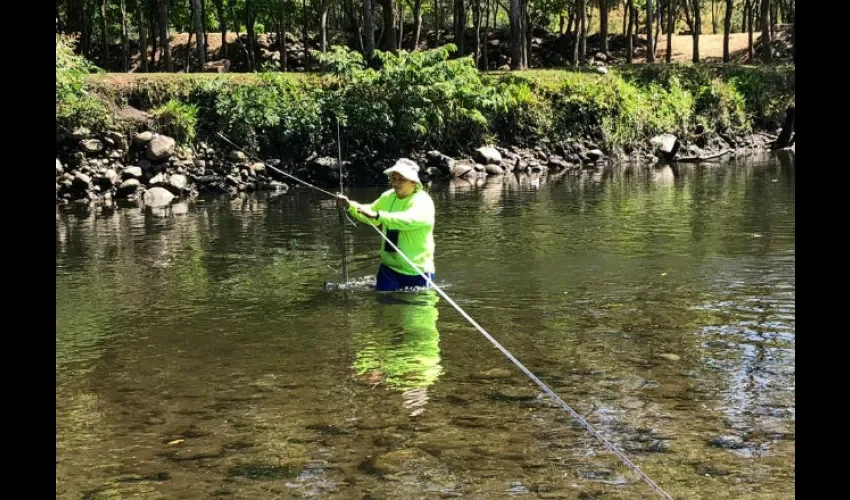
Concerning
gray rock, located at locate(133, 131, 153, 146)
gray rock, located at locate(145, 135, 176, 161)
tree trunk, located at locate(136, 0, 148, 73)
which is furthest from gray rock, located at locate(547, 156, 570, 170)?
tree trunk, located at locate(136, 0, 148, 73)

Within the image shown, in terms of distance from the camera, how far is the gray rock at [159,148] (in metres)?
29.8

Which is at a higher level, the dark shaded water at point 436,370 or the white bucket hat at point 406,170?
the white bucket hat at point 406,170

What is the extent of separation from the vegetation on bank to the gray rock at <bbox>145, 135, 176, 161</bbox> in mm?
1008

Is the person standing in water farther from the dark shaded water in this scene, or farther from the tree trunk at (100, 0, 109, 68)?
the tree trunk at (100, 0, 109, 68)

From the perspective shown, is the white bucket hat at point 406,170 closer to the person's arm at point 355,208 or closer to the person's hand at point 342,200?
the person's arm at point 355,208

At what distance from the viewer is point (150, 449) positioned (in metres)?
6.60

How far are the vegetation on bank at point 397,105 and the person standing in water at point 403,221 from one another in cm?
2057

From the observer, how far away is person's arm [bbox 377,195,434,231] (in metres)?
10.9

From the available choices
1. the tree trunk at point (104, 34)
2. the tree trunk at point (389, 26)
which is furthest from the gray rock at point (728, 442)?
the tree trunk at point (104, 34)
